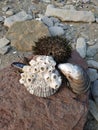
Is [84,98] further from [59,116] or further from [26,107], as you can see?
[26,107]

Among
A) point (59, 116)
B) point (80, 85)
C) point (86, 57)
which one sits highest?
point (80, 85)

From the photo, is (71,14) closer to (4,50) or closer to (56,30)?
(56,30)

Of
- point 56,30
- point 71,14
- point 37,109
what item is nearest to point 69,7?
point 71,14

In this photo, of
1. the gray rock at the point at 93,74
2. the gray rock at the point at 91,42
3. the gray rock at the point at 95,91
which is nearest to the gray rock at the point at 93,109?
the gray rock at the point at 95,91

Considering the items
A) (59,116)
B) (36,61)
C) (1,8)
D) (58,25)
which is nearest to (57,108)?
(59,116)

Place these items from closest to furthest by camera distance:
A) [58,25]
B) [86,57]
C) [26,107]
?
1. [26,107]
2. [86,57]
3. [58,25]

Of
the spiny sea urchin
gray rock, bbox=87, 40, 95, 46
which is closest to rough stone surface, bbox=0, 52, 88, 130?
the spiny sea urchin

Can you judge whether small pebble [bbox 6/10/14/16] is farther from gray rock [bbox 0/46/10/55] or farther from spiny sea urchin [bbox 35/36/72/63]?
spiny sea urchin [bbox 35/36/72/63]

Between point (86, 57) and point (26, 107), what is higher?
point (26, 107)
